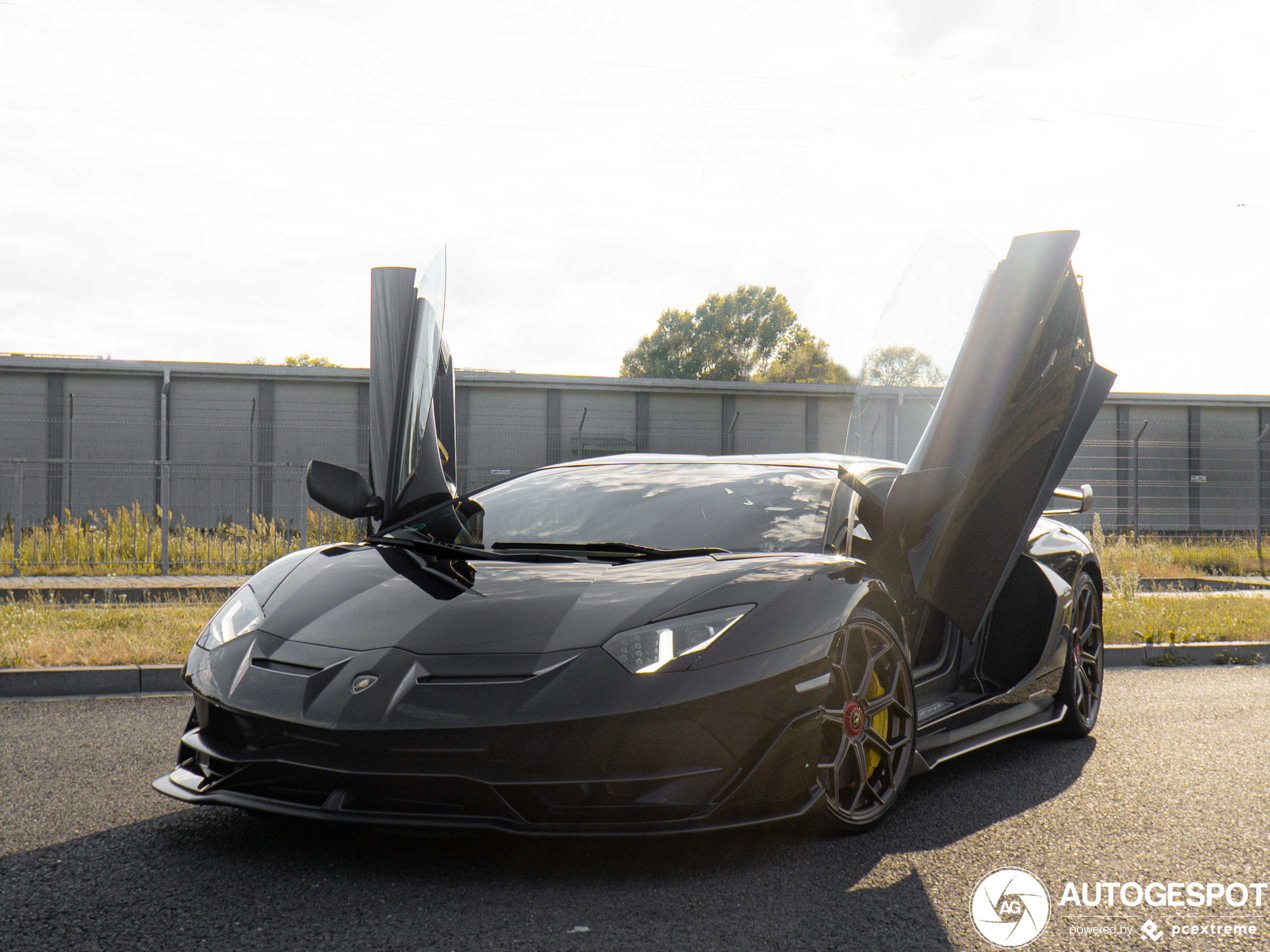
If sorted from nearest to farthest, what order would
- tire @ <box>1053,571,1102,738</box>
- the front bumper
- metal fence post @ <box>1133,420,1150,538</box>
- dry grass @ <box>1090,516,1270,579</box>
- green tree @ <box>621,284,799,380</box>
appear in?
the front bumper, tire @ <box>1053,571,1102,738</box>, dry grass @ <box>1090,516,1270,579</box>, metal fence post @ <box>1133,420,1150,538</box>, green tree @ <box>621,284,799,380</box>

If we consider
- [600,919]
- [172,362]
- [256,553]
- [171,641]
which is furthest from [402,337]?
[172,362]

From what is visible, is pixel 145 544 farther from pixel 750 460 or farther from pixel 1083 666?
pixel 1083 666

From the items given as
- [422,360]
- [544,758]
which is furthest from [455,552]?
[422,360]

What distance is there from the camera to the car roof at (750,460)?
4.07 metres

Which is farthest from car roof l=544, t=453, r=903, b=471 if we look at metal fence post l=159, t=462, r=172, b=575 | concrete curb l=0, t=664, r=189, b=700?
metal fence post l=159, t=462, r=172, b=575

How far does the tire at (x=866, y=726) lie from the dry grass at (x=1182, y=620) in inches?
163

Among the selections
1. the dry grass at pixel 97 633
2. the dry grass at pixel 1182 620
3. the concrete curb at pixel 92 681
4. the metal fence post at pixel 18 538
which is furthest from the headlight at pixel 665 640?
the metal fence post at pixel 18 538

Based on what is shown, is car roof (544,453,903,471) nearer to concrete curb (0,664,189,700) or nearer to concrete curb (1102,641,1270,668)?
concrete curb (0,664,189,700)

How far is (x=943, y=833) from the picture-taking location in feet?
10.4

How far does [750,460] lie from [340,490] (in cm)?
163

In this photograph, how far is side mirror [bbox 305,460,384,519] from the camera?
12.6 ft

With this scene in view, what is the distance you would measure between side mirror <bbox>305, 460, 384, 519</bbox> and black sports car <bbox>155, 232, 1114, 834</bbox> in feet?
0.04

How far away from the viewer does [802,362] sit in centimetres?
7031

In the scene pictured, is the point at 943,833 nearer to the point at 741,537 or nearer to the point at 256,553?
the point at 741,537
